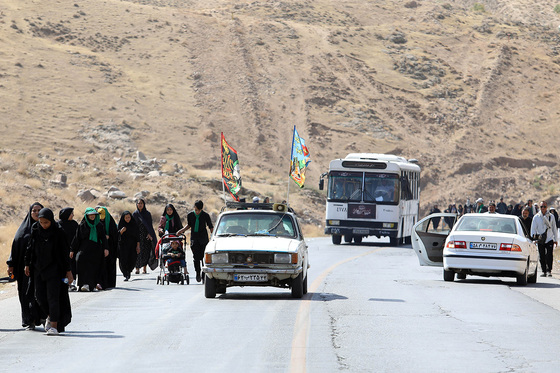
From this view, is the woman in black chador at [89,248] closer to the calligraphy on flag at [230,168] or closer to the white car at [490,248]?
the white car at [490,248]

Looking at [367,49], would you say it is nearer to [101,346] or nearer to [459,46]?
[459,46]

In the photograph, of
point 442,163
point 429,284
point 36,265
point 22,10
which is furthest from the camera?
point 22,10

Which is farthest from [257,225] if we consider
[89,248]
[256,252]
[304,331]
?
[304,331]

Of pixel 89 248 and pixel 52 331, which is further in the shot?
pixel 89 248

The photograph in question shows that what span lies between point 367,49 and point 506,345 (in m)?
80.9

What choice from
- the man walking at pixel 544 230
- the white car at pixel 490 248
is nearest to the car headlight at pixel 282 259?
the white car at pixel 490 248

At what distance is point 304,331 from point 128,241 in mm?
9016

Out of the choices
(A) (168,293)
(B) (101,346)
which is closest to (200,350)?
(B) (101,346)

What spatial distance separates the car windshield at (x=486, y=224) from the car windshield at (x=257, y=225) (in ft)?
15.7

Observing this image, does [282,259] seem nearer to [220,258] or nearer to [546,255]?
[220,258]

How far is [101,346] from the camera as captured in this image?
10523 mm

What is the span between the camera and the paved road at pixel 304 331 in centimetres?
940

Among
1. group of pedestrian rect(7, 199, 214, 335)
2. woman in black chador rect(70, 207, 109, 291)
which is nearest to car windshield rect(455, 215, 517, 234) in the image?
group of pedestrian rect(7, 199, 214, 335)

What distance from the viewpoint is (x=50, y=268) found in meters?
11.5
